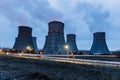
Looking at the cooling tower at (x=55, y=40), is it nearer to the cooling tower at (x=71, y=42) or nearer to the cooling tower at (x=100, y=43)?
the cooling tower at (x=71, y=42)

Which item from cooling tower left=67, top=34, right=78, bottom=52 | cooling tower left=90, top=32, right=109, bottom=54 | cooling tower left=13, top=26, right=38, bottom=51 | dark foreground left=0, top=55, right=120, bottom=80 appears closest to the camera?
dark foreground left=0, top=55, right=120, bottom=80

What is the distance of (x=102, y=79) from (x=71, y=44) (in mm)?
80709

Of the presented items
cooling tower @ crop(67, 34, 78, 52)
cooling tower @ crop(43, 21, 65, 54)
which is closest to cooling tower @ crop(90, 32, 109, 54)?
cooling tower @ crop(67, 34, 78, 52)

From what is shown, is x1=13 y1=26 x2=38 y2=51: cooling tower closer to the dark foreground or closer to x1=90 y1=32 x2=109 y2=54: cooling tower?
x1=90 y1=32 x2=109 y2=54: cooling tower

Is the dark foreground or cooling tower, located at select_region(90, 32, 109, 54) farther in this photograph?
cooling tower, located at select_region(90, 32, 109, 54)

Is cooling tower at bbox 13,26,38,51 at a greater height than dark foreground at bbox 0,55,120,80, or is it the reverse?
cooling tower at bbox 13,26,38,51

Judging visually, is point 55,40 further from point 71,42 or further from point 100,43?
point 100,43

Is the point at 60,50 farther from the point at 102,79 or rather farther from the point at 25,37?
the point at 102,79

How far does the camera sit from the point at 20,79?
12188 mm

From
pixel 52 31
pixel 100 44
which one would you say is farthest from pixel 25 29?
pixel 100 44

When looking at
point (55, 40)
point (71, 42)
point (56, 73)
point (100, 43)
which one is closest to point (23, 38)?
point (55, 40)

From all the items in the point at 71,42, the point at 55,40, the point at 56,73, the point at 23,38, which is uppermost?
the point at 23,38

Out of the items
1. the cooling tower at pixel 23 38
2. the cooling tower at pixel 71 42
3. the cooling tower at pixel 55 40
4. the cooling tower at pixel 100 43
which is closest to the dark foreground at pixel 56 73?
the cooling tower at pixel 55 40

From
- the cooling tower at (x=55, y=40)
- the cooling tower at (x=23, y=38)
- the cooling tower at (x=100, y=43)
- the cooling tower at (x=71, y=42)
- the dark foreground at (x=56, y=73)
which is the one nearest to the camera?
the dark foreground at (x=56, y=73)
